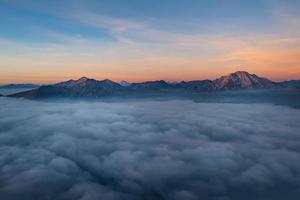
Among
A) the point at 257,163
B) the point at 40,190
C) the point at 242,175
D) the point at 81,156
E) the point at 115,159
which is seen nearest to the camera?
the point at 40,190

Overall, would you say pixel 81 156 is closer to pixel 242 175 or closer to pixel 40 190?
pixel 40 190

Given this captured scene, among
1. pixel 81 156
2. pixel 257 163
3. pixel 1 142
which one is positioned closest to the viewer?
pixel 257 163

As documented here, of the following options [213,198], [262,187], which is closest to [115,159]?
[213,198]

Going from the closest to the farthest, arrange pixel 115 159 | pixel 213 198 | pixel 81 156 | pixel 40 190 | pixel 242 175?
1. pixel 213 198
2. pixel 40 190
3. pixel 242 175
4. pixel 115 159
5. pixel 81 156

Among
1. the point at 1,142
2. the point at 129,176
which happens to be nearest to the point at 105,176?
the point at 129,176

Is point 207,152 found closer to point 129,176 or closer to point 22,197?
point 129,176

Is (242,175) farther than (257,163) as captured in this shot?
No

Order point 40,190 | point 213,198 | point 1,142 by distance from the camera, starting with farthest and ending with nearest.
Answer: point 1,142, point 40,190, point 213,198

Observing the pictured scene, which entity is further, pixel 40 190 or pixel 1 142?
pixel 1 142
